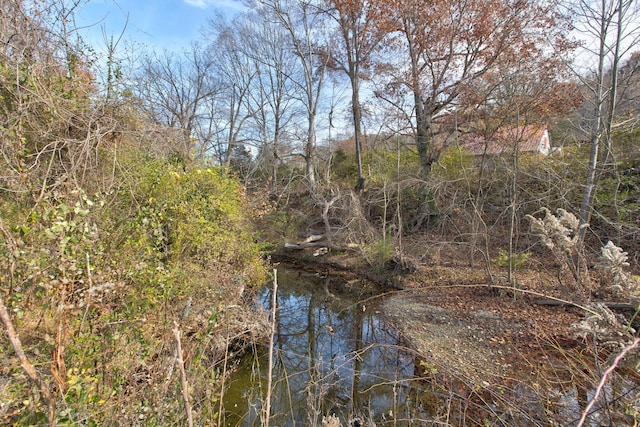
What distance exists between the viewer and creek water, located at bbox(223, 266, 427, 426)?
3426mm

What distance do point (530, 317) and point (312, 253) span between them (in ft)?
24.2

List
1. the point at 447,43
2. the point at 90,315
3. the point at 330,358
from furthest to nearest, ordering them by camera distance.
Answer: the point at 447,43, the point at 330,358, the point at 90,315

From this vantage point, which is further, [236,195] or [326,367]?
[236,195]

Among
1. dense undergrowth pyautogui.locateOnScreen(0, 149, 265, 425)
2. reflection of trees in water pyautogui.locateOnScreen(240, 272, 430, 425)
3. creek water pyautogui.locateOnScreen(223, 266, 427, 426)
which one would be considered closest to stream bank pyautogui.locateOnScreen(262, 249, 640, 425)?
creek water pyautogui.locateOnScreen(223, 266, 427, 426)

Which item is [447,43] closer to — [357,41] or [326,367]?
[357,41]

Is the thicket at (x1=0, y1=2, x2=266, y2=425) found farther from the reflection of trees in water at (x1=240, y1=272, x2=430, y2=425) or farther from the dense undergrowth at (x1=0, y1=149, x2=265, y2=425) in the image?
the reflection of trees in water at (x1=240, y1=272, x2=430, y2=425)

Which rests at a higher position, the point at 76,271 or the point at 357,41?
the point at 357,41

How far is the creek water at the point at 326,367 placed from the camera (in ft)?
11.2

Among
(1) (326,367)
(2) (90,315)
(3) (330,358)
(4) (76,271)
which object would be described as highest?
(4) (76,271)

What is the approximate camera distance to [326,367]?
495 centimetres

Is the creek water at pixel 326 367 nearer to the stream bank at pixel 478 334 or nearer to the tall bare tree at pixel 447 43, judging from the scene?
the stream bank at pixel 478 334

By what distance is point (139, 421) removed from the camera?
2148mm

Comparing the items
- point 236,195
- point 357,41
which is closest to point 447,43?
point 357,41

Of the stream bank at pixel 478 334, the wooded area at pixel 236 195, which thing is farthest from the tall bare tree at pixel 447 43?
the stream bank at pixel 478 334
